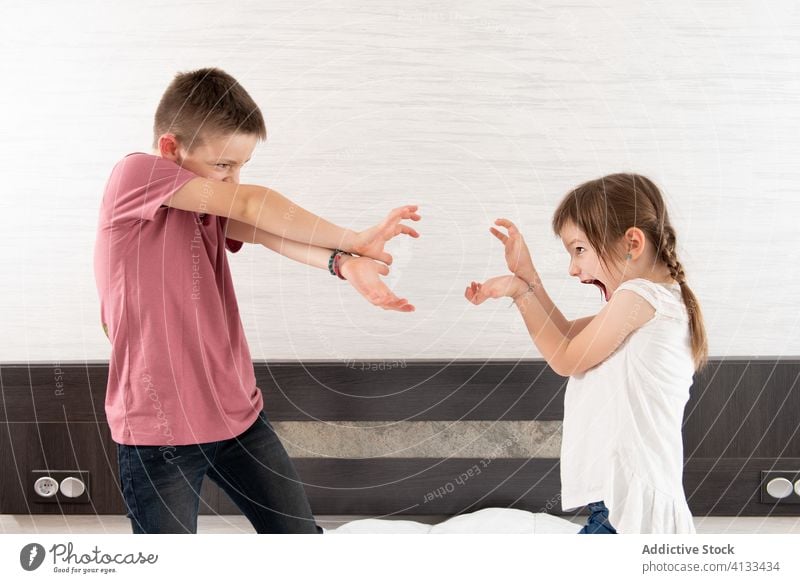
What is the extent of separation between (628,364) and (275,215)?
0.39 metres

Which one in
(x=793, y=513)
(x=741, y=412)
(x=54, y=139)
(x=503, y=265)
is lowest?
(x=793, y=513)

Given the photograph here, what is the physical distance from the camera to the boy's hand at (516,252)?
0.94 metres

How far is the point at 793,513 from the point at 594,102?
0.61 metres

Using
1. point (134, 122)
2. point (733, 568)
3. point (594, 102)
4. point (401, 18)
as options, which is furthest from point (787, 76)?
point (134, 122)

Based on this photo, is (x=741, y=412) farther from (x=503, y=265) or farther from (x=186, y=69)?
(x=186, y=69)

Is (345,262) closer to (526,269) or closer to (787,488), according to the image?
(526,269)

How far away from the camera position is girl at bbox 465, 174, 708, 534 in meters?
0.81

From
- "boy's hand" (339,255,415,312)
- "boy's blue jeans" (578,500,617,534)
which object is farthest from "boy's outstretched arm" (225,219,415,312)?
"boy's blue jeans" (578,500,617,534)

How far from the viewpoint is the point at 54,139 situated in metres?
1.06

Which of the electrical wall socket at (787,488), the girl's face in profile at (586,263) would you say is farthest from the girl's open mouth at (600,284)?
the electrical wall socket at (787,488)

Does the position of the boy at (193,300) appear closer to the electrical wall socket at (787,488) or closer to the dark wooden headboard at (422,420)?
the dark wooden headboard at (422,420)

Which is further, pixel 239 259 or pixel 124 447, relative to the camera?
pixel 239 259

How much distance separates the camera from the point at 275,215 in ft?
2.59

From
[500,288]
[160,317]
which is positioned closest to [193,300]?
[160,317]
